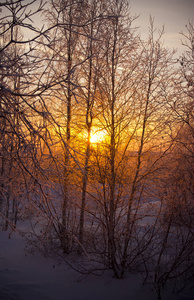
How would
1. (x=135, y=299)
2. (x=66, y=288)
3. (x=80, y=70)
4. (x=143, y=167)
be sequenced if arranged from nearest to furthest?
(x=135, y=299) → (x=66, y=288) → (x=143, y=167) → (x=80, y=70)

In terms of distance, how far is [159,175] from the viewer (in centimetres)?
561

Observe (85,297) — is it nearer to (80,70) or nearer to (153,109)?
(153,109)

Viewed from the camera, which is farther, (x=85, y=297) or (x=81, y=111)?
(x=81, y=111)

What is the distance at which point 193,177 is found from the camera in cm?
504

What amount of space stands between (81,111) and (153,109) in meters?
2.52

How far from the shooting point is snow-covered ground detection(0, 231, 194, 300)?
514 centimetres

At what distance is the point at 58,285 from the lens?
5.63 meters

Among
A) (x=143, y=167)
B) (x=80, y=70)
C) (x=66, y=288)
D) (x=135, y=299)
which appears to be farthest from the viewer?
(x=80, y=70)

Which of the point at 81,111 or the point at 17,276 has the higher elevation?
the point at 81,111

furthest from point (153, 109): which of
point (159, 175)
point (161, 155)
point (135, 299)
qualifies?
point (135, 299)

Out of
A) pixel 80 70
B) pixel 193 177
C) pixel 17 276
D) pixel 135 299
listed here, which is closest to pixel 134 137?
pixel 193 177

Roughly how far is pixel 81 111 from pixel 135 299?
218 inches

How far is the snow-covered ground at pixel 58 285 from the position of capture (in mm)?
5141

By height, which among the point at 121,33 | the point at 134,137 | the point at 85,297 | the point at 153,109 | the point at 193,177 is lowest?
the point at 85,297
